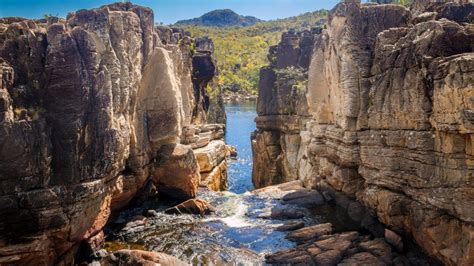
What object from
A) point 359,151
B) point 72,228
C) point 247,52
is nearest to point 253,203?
point 359,151

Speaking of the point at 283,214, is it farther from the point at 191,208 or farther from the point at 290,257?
the point at 290,257

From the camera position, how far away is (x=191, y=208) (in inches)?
1011

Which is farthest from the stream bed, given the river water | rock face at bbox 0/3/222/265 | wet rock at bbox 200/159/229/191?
wet rock at bbox 200/159/229/191

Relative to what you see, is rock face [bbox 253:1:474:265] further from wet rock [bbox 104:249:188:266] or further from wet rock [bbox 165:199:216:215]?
wet rock [bbox 165:199:216:215]

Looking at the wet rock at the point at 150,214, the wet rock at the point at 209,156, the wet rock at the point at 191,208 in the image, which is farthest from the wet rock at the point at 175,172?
the wet rock at the point at 209,156

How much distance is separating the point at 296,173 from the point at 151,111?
18108 millimetres

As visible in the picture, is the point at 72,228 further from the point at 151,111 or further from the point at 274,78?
the point at 274,78

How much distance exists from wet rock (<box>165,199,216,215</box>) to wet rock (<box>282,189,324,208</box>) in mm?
5350

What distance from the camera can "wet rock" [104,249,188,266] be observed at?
54.1ft

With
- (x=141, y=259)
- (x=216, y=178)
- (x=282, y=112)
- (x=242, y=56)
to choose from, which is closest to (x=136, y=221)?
(x=141, y=259)

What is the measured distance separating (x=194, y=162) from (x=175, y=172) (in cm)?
173

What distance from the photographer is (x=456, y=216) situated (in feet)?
51.4

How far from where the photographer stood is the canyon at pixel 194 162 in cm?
1619

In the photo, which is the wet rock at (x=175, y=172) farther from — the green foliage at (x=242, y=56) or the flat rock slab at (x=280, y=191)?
the green foliage at (x=242, y=56)
